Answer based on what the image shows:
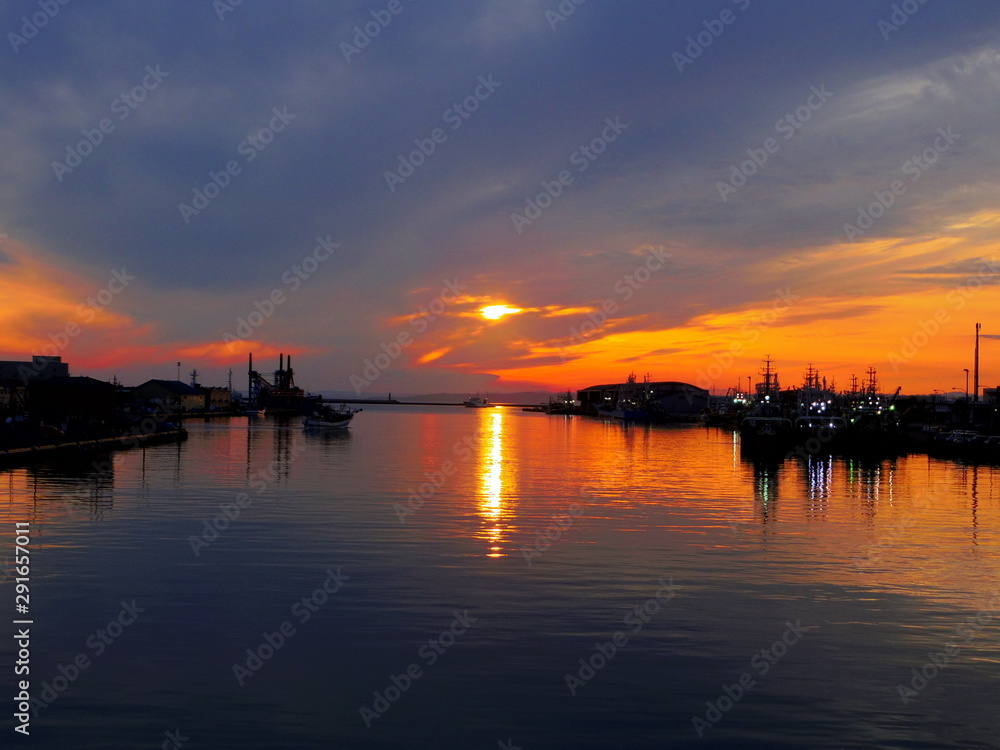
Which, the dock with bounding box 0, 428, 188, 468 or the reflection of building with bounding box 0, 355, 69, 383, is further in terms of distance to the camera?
the reflection of building with bounding box 0, 355, 69, 383

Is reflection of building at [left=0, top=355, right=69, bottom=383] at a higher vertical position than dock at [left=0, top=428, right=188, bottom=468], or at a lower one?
higher

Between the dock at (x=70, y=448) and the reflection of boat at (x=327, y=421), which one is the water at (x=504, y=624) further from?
the reflection of boat at (x=327, y=421)

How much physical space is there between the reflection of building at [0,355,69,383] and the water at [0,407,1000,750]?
137 metres

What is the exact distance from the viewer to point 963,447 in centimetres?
9575

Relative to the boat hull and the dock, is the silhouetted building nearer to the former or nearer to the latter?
the dock

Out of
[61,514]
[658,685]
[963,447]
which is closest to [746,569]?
[658,685]

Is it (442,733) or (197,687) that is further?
(197,687)

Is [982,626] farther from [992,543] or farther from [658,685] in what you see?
[992,543]

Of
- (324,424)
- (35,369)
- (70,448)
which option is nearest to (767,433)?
(70,448)

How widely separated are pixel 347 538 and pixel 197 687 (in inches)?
633

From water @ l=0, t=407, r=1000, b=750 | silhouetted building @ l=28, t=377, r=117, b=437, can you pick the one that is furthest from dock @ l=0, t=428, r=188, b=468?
water @ l=0, t=407, r=1000, b=750

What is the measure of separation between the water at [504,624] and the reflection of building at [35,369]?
448 feet

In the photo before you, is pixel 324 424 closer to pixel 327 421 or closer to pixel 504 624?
pixel 327 421

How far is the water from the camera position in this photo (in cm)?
1319
